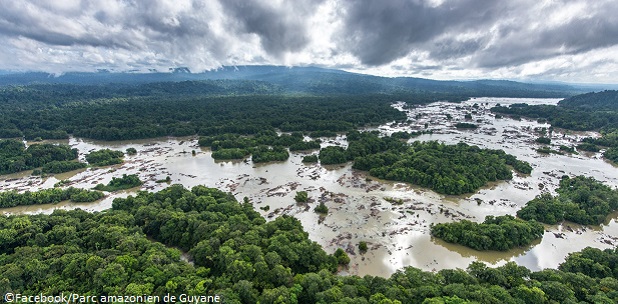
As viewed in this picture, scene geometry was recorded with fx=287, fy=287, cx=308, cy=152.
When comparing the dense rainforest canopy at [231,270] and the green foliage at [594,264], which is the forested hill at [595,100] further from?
the dense rainforest canopy at [231,270]

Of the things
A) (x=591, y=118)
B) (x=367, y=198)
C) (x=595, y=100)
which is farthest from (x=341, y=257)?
(x=595, y=100)

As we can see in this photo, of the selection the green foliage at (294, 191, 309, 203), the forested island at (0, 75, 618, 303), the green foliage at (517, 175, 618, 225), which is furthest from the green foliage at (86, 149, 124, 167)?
the green foliage at (517, 175, 618, 225)

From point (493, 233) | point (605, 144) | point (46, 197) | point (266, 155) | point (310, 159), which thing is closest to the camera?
point (493, 233)

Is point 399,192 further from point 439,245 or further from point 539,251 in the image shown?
point 539,251

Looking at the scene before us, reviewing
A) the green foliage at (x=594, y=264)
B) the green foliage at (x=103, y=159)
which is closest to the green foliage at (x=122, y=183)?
the green foliage at (x=103, y=159)

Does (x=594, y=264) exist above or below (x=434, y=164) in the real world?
below

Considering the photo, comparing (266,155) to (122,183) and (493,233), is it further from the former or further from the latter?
(493,233)
